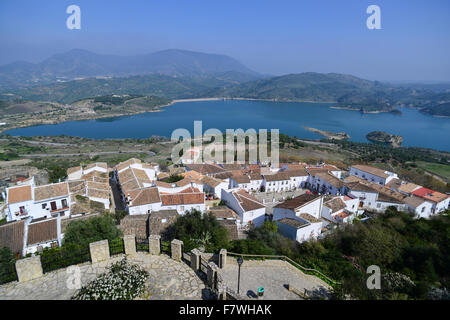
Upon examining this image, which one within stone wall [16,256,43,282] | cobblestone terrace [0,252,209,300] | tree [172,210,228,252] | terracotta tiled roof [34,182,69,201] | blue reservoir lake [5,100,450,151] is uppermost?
blue reservoir lake [5,100,450,151]

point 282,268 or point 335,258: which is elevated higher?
point 282,268

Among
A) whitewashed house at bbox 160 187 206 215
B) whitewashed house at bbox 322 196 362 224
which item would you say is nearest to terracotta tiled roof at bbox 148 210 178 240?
whitewashed house at bbox 160 187 206 215

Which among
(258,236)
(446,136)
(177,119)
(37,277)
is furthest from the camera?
(177,119)

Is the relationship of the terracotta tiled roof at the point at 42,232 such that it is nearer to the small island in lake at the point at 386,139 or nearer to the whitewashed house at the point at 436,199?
the whitewashed house at the point at 436,199

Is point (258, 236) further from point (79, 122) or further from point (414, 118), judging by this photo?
point (414, 118)

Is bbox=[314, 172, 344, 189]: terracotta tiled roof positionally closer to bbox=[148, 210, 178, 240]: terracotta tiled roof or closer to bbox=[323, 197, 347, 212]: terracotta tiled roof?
bbox=[323, 197, 347, 212]: terracotta tiled roof
